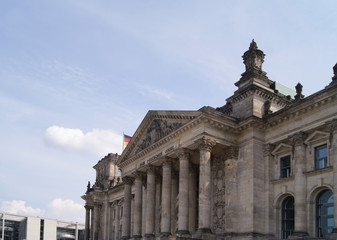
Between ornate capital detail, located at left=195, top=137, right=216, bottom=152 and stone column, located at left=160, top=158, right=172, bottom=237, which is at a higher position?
ornate capital detail, located at left=195, top=137, right=216, bottom=152

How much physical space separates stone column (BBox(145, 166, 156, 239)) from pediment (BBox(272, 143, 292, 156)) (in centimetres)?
1268

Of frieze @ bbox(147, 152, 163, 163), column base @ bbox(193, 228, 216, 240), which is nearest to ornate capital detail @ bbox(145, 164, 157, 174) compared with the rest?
frieze @ bbox(147, 152, 163, 163)

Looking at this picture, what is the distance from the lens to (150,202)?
129ft

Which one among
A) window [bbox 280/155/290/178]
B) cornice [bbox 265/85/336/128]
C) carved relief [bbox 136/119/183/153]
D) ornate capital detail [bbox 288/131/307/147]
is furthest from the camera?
carved relief [bbox 136/119/183/153]

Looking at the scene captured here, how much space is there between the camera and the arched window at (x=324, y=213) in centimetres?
2731

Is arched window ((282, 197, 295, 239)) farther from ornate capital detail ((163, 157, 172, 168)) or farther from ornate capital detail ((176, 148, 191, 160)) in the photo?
ornate capital detail ((163, 157, 172, 168))

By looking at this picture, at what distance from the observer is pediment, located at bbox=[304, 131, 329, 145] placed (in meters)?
27.9

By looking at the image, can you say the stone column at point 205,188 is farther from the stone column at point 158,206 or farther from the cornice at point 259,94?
the stone column at point 158,206

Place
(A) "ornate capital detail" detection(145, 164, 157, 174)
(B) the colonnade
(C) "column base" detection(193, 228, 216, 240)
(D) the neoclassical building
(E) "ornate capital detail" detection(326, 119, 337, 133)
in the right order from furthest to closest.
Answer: (A) "ornate capital detail" detection(145, 164, 157, 174) → (B) the colonnade → (C) "column base" detection(193, 228, 216, 240) → (D) the neoclassical building → (E) "ornate capital detail" detection(326, 119, 337, 133)

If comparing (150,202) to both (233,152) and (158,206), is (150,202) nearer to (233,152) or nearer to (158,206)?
(158,206)

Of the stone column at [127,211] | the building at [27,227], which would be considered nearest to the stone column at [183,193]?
the stone column at [127,211]

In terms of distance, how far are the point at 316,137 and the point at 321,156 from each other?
134 centimetres

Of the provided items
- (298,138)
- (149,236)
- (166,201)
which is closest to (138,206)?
(149,236)

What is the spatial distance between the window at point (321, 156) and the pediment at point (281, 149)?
7.34 ft
